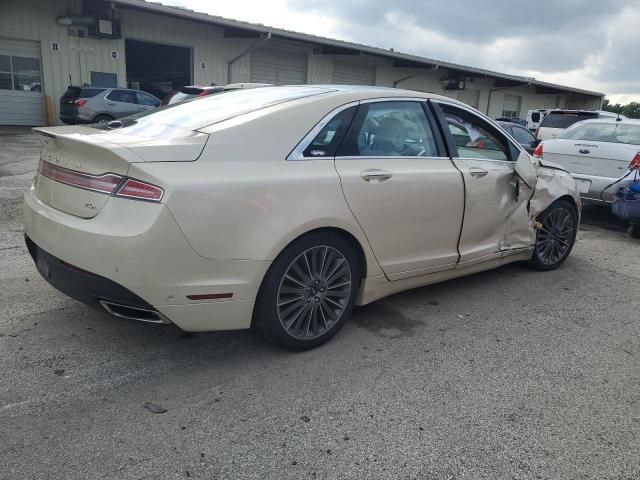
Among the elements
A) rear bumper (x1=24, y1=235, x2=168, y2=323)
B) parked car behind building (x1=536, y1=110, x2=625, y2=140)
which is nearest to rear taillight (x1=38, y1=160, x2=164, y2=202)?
rear bumper (x1=24, y1=235, x2=168, y2=323)

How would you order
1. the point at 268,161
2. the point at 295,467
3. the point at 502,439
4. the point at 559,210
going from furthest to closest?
the point at 559,210
the point at 268,161
the point at 502,439
the point at 295,467

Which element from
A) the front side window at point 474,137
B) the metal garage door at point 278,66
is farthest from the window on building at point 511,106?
the front side window at point 474,137

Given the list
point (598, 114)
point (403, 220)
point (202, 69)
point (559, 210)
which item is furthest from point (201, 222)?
point (202, 69)

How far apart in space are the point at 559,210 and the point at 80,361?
441cm

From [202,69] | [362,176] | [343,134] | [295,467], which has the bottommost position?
[295,467]

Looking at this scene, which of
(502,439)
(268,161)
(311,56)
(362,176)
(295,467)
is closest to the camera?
(295,467)

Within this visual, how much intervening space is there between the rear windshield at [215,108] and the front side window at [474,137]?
113cm

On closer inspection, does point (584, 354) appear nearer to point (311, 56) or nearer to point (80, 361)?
point (80, 361)

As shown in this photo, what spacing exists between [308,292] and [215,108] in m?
1.34

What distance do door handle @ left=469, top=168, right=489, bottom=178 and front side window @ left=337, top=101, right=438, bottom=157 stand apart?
372 millimetres

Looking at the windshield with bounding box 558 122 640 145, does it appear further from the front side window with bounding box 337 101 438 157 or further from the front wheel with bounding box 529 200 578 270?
the front side window with bounding box 337 101 438 157

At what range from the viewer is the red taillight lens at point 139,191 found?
253 cm

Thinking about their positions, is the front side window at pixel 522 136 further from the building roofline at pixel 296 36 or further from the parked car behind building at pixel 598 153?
the building roofline at pixel 296 36

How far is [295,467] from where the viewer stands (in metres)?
2.25
